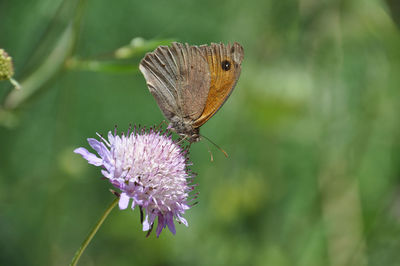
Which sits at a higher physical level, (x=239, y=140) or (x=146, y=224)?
(x=239, y=140)

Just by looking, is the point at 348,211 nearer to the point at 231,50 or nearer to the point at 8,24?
the point at 231,50

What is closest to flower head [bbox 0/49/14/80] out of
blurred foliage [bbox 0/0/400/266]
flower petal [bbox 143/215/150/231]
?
flower petal [bbox 143/215/150/231]

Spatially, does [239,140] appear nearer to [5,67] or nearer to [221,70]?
[221,70]

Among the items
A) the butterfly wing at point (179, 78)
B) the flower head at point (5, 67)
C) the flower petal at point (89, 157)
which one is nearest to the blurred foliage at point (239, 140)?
the butterfly wing at point (179, 78)

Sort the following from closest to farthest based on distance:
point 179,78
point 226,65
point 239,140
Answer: point 226,65 → point 179,78 → point 239,140

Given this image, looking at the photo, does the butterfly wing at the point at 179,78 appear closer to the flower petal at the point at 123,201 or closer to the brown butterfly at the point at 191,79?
the brown butterfly at the point at 191,79

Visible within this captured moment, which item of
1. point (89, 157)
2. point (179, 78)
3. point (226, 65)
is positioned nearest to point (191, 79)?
point (179, 78)

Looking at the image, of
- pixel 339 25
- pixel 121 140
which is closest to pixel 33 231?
pixel 121 140
